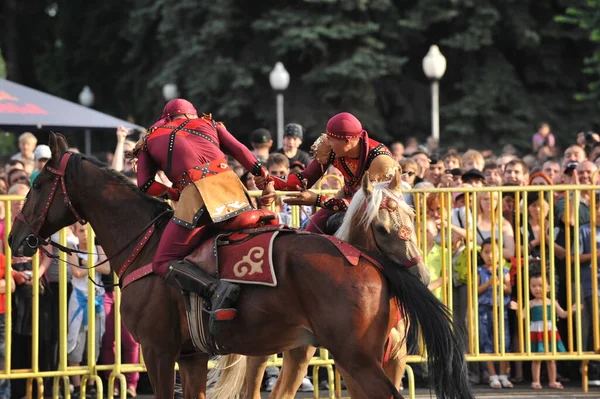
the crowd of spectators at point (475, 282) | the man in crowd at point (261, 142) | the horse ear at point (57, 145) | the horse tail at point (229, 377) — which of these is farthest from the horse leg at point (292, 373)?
the man in crowd at point (261, 142)

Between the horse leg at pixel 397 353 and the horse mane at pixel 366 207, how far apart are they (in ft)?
2.43

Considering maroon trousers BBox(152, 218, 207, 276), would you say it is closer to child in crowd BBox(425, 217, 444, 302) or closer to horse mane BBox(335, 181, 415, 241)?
horse mane BBox(335, 181, 415, 241)

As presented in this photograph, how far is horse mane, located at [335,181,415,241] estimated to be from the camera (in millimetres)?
7785

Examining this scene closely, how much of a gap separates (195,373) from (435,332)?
6.69 feet

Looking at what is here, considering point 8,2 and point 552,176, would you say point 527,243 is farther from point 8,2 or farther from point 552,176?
point 8,2

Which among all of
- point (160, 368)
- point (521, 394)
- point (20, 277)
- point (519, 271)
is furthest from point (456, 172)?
point (160, 368)

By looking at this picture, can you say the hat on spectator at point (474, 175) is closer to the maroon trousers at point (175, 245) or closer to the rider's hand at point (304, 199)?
the rider's hand at point (304, 199)

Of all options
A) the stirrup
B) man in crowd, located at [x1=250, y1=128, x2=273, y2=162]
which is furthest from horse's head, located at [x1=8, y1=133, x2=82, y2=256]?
man in crowd, located at [x1=250, y1=128, x2=273, y2=162]

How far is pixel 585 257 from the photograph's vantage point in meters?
11.5

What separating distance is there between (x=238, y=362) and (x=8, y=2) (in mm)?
32604

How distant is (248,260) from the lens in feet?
25.6

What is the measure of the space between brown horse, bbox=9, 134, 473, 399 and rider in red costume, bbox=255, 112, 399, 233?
68cm

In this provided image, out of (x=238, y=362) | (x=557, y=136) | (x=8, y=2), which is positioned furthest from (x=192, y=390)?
(x=8, y=2)

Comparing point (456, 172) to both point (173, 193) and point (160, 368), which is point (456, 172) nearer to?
point (173, 193)
